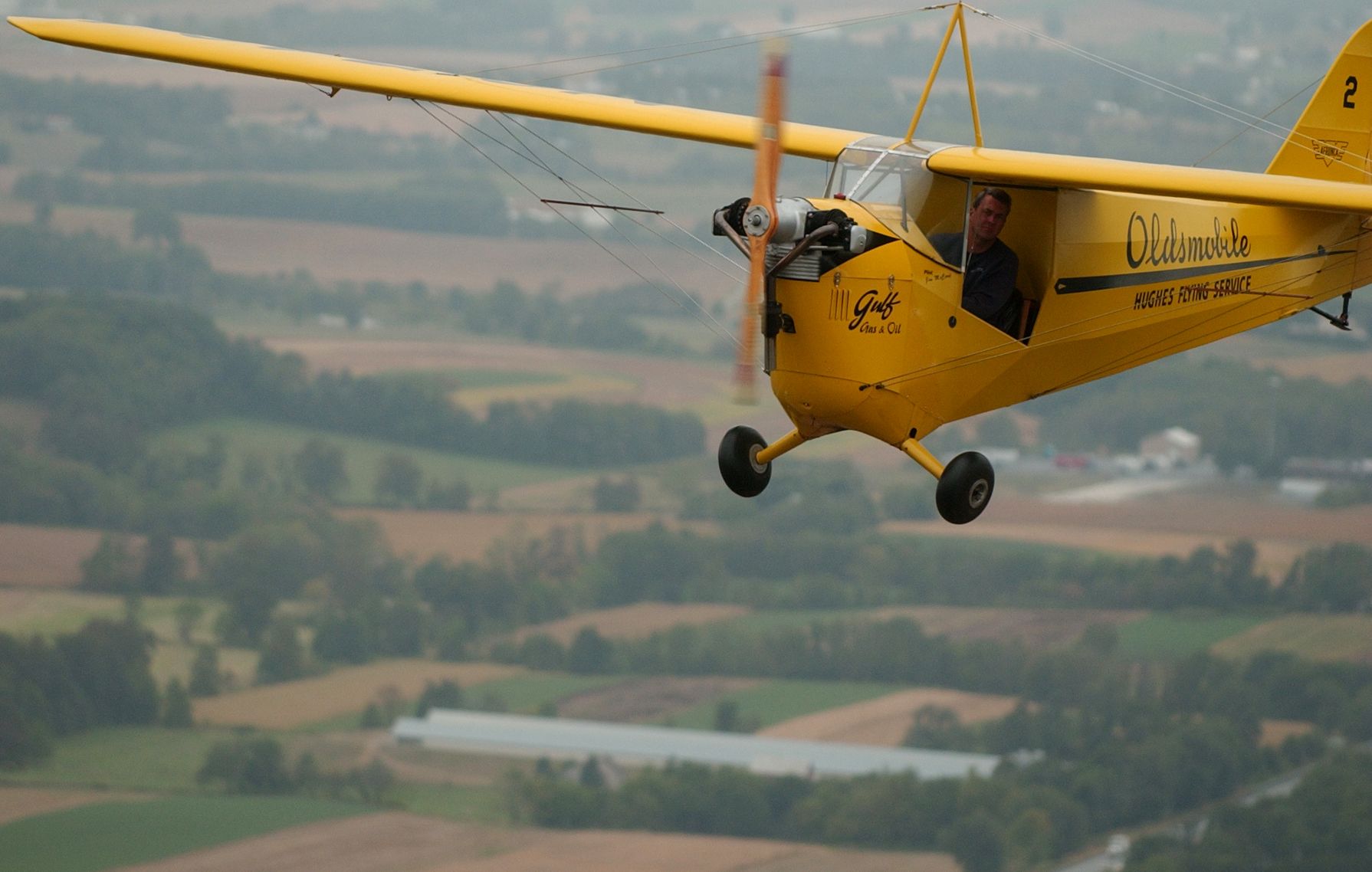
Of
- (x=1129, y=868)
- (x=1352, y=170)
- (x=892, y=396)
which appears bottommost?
(x=1129, y=868)

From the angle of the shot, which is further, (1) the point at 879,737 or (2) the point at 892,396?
(1) the point at 879,737

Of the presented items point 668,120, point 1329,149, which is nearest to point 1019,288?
point 668,120

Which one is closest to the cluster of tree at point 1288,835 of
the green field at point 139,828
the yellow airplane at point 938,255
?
the green field at point 139,828

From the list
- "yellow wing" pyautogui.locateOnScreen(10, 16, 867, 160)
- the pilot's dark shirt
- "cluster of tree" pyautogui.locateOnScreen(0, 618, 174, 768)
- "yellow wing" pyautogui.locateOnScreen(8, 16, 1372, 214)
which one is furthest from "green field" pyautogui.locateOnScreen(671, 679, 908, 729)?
the pilot's dark shirt

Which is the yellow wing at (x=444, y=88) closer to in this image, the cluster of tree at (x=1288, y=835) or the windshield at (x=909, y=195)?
the windshield at (x=909, y=195)

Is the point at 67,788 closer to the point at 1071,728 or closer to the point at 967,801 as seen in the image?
the point at 967,801

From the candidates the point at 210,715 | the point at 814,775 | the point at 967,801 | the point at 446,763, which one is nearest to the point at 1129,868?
the point at 967,801

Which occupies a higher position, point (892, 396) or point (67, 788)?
point (892, 396)

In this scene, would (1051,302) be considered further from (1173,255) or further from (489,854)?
(489,854)
